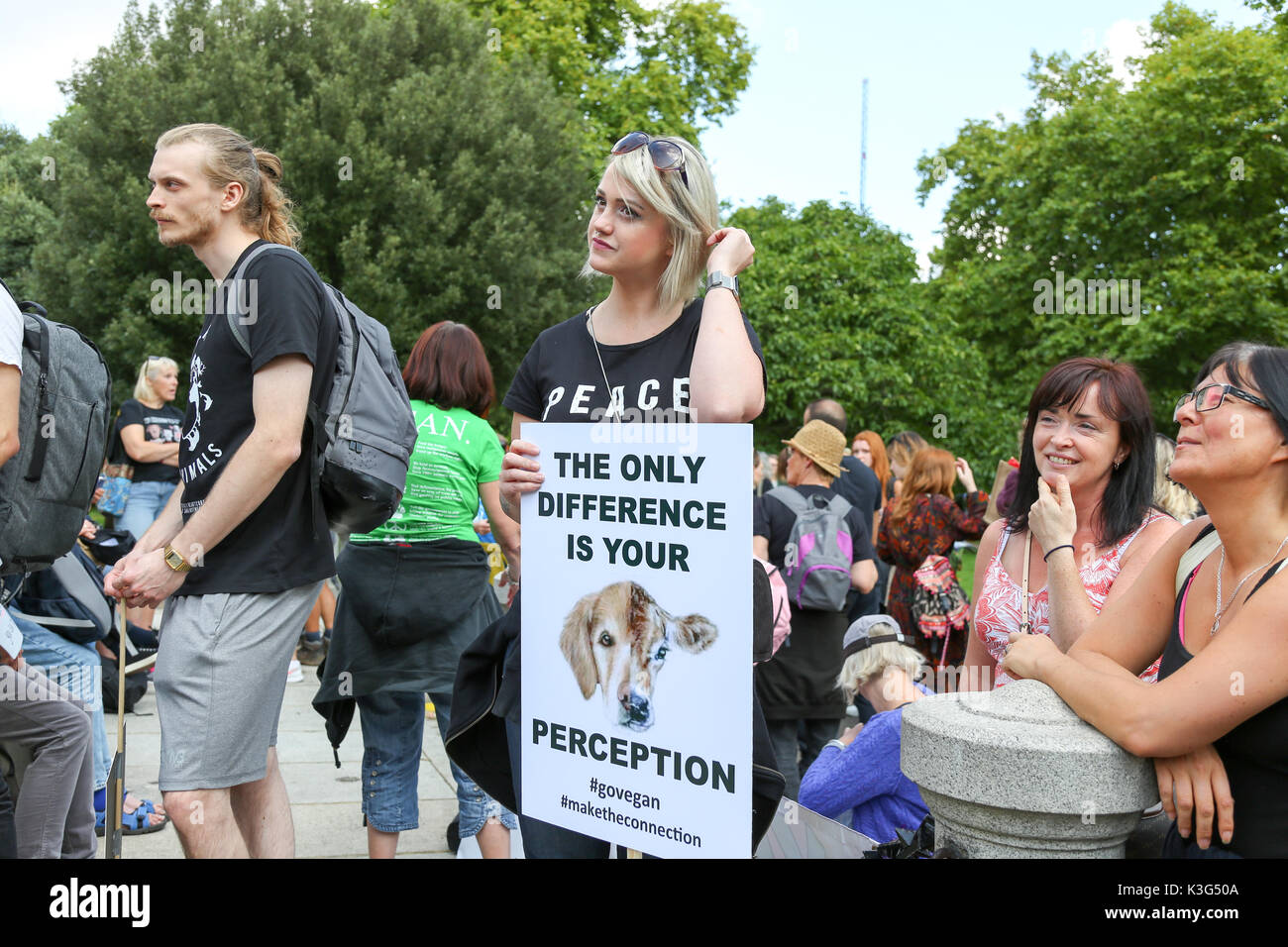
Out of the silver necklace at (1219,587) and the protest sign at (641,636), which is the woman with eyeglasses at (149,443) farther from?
the silver necklace at (1219,587)

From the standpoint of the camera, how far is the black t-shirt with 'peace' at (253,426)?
9.59 feet

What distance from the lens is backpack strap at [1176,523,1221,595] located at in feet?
8.11

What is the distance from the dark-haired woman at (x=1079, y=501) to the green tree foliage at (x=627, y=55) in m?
Answer: 21.7

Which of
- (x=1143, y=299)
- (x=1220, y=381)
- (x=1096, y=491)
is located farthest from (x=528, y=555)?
(x=1143, y=299)

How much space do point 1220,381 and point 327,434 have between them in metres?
2.16

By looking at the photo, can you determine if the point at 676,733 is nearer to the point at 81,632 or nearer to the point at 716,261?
the point at 716,261

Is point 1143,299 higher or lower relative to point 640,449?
higher

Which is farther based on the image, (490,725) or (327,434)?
Answer: (327,434)

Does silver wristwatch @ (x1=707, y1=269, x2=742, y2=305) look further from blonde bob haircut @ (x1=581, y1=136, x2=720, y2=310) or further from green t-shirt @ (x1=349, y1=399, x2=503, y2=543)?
green t-shirt @ (x1=349, y1=399, x2=503, y2=543)

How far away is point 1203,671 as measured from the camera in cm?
215

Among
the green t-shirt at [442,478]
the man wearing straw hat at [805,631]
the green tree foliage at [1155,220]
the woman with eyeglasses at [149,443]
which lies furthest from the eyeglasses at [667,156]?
the green tree foliage at [1155,220]

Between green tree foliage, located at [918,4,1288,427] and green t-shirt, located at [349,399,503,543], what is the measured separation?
2412 centimetres
